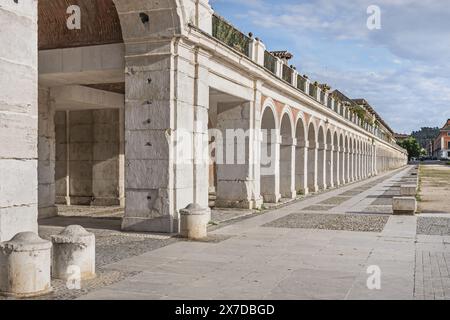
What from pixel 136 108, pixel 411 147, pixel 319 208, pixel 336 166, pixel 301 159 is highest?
pixel 411 147

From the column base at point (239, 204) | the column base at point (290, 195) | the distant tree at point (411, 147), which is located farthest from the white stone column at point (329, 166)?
the distant tree at point (411, 147)

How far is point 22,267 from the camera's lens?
5.62 metres

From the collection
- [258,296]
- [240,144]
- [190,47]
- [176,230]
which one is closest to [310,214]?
[240,144]

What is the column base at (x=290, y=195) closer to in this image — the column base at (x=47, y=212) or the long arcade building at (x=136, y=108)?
A: the long arcade building at (x=136, y=108)

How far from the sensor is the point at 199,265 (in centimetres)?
751

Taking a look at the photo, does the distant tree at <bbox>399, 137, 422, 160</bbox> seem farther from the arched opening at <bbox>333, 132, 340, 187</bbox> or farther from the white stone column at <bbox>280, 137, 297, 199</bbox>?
the white stone column at <bbox>280, 137, 297, 199</bbox>

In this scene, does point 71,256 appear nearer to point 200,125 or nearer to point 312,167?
point 200,125

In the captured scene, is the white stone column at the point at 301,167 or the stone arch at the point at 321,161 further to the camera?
the stone arch at the point at 321,161

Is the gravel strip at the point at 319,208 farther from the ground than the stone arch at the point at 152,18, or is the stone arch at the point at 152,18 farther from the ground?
the stone arch at the point at 152,18

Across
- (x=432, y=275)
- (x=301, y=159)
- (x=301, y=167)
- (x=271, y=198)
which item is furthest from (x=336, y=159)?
(x=432, y=275)

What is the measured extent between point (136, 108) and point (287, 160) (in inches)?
454

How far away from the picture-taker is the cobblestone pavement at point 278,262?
236 inches

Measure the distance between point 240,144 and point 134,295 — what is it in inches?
435

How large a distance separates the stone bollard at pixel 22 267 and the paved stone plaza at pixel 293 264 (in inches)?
24.4
